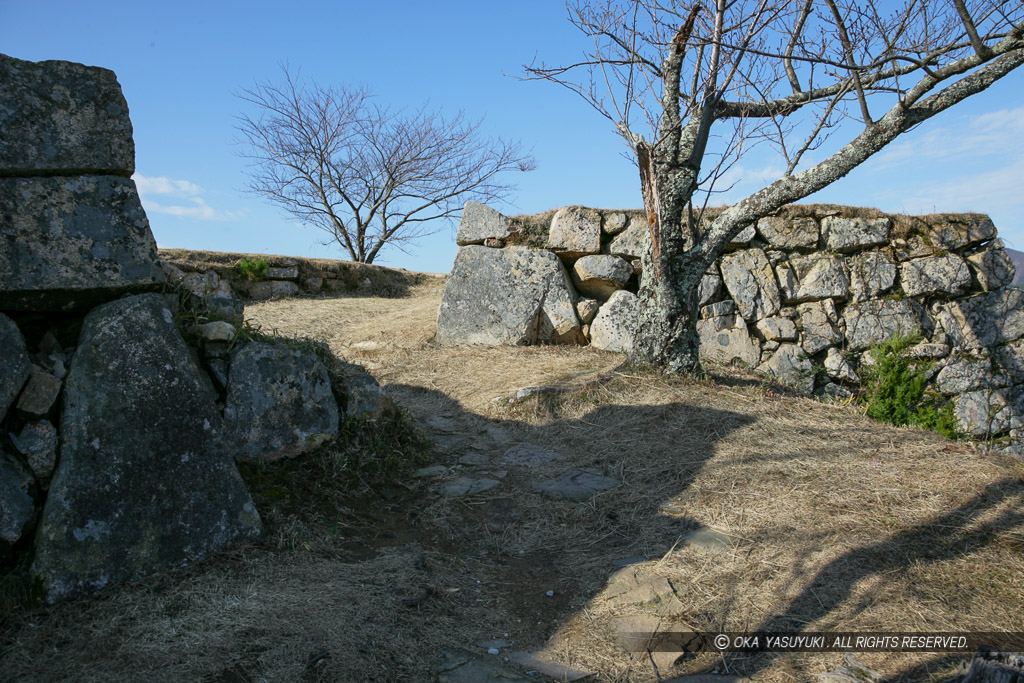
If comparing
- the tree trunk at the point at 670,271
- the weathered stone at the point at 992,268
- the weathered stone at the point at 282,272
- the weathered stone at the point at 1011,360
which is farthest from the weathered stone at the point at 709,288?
the weathered stone at the point at 282,272

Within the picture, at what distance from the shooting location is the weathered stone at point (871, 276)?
7.91 metres

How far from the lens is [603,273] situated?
7648 mm

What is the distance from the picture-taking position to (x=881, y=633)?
299cm

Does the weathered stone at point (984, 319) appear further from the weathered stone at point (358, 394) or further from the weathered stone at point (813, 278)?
the weathered stone at point (358, 394)

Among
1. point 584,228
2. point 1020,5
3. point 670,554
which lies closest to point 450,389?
point 584,228

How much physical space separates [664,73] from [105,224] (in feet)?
15.4

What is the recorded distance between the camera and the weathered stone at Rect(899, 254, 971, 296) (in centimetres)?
798

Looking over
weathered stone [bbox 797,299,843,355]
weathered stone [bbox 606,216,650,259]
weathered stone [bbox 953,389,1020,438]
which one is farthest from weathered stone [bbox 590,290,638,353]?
weathered stone [bbox 953,389,1020,438]

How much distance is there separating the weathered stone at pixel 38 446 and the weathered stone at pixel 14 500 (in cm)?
5

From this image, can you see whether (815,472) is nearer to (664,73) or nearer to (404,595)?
(404,595)

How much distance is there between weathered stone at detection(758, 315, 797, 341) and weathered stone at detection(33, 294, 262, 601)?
20.2 ft

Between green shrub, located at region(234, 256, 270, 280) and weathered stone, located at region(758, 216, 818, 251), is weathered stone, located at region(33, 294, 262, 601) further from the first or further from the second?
green shrub, located at region(234, 256, 270, 280)

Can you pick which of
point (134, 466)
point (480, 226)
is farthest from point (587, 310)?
point (134, 466)

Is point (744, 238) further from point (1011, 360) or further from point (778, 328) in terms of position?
point (1011, 360)
